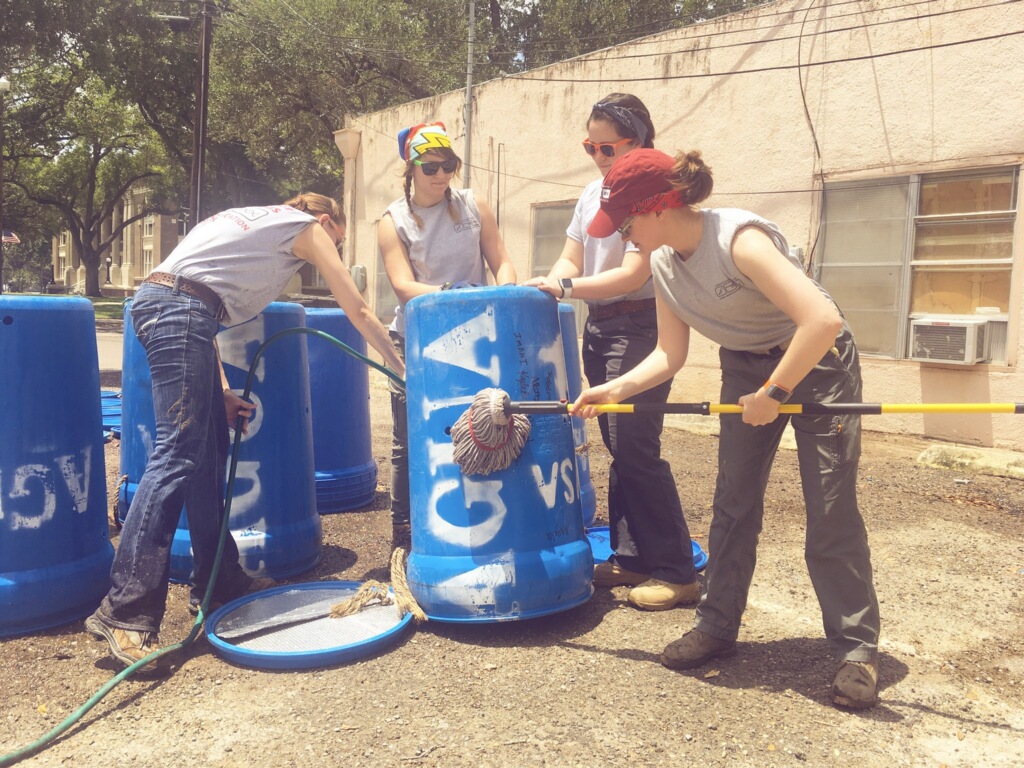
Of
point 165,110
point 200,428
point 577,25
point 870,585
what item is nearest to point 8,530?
point 200,428

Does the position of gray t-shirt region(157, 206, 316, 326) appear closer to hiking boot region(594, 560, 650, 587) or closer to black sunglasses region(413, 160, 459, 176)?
black sunglasses region(413, 160, 459, 176)

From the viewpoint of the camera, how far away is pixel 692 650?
2.76m

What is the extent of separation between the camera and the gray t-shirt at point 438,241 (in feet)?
11.8

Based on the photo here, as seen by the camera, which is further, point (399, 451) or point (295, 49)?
point (295, 49)

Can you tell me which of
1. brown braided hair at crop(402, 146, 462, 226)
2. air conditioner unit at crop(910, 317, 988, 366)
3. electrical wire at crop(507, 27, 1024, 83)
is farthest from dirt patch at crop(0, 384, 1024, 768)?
electrical wire at crop(507, 27, 1024, 83)

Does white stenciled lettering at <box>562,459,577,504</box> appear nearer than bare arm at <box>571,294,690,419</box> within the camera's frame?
No

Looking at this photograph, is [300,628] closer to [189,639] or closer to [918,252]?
[189,639]

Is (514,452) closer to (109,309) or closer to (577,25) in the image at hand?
(577,25)

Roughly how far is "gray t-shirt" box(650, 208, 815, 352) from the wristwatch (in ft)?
0.91

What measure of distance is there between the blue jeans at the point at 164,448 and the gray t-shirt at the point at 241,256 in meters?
0.10

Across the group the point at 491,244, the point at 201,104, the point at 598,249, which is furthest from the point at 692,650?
the point at 201,104

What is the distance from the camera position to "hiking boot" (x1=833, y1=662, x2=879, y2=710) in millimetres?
2469

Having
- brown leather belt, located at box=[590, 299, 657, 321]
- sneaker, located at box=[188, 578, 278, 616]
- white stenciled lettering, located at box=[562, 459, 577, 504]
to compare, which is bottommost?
sneaker, located at box=[188, 578, 278, 616]

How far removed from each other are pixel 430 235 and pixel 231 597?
167cm
